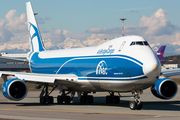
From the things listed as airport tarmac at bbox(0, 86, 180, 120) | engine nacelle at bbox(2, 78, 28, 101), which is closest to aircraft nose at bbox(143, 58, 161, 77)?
airport tarmac at bbox(0, 86, 180, 120)

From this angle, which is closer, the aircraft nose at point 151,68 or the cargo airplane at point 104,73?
the aircraft nose at point 151,68

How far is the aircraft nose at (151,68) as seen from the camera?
59.3ft

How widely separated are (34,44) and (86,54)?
38.7 ft

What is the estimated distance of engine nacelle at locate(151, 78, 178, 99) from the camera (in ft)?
74.1

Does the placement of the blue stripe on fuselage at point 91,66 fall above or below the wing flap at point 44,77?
above

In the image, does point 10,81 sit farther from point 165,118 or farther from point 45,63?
point 165,118

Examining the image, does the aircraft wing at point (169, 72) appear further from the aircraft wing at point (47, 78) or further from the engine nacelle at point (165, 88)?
the aircraft wing at point (47, 78)

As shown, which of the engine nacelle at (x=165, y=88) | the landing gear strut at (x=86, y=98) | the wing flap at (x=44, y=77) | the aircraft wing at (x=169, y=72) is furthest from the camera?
the landing gear strut at (x=86, y=98)

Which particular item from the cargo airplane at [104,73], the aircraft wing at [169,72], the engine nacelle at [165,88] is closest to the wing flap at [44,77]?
the cargo airplane at [104,73]

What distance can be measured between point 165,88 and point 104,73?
17.4 ft

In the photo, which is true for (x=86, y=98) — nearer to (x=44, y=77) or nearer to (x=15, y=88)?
(x=44, y=77)

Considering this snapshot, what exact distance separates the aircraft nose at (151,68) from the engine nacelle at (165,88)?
14.8ft

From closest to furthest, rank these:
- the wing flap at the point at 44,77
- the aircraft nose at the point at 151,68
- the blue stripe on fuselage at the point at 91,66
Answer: the aircraft nose at the point at 151,68, the blue stripe on fuselage at the point at 91,66, the wing flap at the point at 44,77

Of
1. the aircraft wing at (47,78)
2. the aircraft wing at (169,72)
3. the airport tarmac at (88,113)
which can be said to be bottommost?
the airport tarmac at (88,113)
